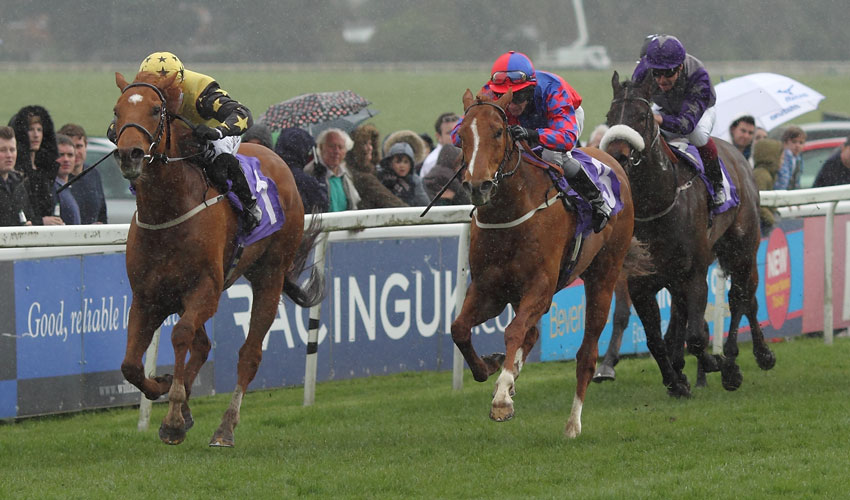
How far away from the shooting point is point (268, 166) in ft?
21.6

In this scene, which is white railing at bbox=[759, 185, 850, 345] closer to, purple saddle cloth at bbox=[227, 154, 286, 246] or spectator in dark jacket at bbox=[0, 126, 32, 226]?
purple saddle cloth at bbox=[227, 154, 286, 246]

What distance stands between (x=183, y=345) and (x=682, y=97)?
3.62 meters

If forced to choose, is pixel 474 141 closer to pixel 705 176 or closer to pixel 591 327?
pixel 591 327

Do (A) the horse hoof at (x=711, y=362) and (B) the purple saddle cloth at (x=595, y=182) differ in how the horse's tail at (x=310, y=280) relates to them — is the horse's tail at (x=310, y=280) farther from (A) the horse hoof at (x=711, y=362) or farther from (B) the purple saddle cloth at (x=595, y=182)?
(A) the horse hoof at (x=711, y=362)

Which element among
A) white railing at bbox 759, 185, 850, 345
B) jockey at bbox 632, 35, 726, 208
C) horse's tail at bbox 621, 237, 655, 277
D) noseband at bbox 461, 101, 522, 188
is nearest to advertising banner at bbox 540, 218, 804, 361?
white railing at bbox 759, 185, 850, 345

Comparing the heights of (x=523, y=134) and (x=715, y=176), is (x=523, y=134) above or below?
above

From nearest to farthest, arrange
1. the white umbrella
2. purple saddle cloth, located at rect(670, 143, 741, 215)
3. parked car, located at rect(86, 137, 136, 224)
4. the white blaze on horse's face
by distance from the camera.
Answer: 1. the white blaze on horse's face
2. purple saddle cloth, located at rect(670, 143, 741, 215)
3. parked car, located at rect(86, 137, 136, 224)
4. the white umbrella

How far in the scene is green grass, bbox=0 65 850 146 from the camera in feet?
113

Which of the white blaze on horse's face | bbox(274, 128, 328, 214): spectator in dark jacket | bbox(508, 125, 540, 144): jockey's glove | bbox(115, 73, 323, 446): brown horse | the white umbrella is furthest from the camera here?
the white umbrella

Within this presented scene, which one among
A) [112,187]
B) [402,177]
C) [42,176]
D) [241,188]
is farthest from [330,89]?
[241,188]

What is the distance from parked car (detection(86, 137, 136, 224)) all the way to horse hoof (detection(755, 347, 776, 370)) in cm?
615

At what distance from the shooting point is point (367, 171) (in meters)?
9.27

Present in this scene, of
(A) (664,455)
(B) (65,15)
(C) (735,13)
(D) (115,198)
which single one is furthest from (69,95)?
(A) (664,455)

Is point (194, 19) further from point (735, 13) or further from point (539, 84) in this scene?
point (539, 84)
